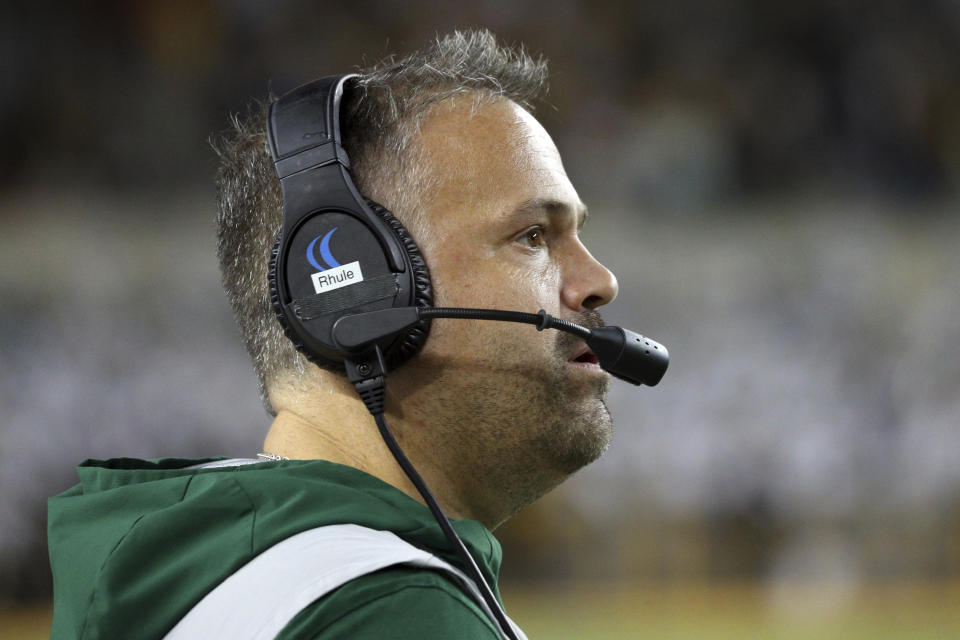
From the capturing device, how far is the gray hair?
2.84 feet

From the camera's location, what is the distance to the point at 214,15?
3.01 meters

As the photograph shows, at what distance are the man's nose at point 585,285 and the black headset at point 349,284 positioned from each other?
5cm

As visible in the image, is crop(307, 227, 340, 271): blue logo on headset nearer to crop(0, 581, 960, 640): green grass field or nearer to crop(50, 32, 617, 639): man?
crop(50, 32, 617, 639): man

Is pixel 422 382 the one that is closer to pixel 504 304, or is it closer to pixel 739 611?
pixel 504 304

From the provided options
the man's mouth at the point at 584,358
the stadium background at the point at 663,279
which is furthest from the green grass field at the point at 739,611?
the man's mouth at the point at 584,358

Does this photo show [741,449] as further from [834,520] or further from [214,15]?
[214,15]

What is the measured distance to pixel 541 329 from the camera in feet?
2.65

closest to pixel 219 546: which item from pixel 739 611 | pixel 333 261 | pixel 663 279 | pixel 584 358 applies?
pixel 333 261

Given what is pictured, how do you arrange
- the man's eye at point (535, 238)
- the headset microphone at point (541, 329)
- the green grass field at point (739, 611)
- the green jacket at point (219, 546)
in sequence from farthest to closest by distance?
the green grass field at point (739, 611)
the man's eye at point (535, 238)
the headset microphone at point (541, 329)
the green jacket at point (219, 546)

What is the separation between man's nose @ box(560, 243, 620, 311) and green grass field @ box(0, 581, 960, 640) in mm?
1967

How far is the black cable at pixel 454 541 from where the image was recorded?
2.10 feet

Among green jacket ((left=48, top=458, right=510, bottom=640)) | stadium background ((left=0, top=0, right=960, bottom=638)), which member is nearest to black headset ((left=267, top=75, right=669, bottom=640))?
green jacket ((left=48, top=458, right=510, bottom=640))

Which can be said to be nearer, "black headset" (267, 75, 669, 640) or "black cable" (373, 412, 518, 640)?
"black cable" (373, 412, 518, 640)

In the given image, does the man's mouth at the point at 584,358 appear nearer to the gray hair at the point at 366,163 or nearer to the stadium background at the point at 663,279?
the gray hair at the point at 366,163
